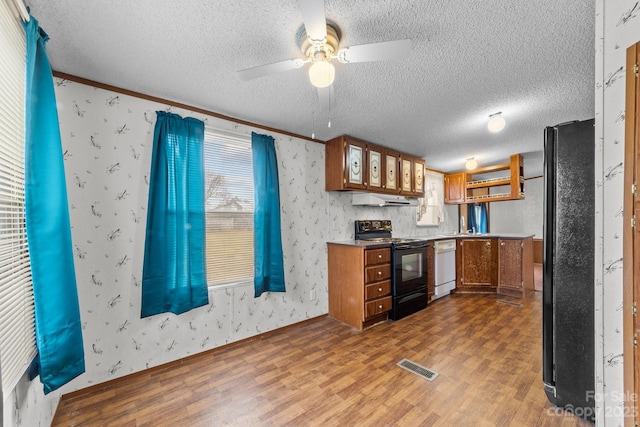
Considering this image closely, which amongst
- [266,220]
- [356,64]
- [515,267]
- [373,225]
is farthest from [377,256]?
[515,267]

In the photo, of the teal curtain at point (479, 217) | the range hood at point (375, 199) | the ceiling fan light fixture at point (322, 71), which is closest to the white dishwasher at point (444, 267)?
the range hood at point (375, 199)

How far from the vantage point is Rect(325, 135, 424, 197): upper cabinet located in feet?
10.5

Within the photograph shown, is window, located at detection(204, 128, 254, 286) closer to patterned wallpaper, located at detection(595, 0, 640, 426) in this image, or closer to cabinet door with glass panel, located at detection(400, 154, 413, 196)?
cabinet door with glass panel, located at detection(400, 154, 413, 196)

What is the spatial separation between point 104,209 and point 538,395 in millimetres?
3558

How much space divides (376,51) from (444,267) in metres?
→ 3.72

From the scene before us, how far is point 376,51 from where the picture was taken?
1.30 meters

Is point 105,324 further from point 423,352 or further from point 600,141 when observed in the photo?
point 600,141

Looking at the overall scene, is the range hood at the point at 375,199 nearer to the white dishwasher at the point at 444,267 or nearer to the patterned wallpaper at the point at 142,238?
the patterned wallpaper at the point at 142,238

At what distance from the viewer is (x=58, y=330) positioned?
A: 4.37 ft

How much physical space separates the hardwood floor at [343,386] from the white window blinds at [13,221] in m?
0.86

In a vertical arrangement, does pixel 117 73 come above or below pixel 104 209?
above

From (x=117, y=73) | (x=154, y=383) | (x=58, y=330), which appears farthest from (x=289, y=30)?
(x=154, y=383)

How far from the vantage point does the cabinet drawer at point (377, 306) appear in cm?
288

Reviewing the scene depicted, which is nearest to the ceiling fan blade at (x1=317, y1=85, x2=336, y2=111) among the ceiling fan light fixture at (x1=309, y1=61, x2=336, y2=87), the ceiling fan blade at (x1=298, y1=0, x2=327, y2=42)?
the ceiling fan light fixture at (x1=309, y1=61, x2=336, y2=87)
